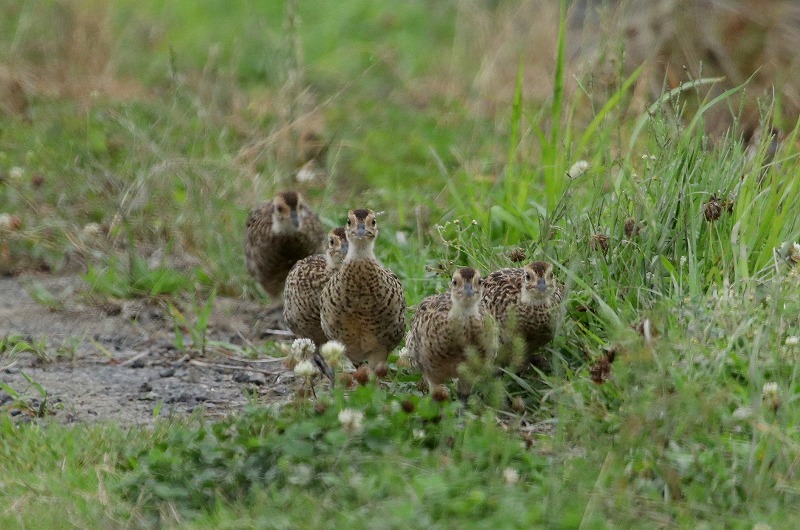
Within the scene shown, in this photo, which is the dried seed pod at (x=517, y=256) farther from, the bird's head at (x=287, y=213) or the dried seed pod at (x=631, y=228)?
the bird's head at (x=287, y=213)

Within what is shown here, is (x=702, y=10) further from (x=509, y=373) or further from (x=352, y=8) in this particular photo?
(x=509, y=373)

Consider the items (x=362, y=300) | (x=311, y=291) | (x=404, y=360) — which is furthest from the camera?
(x=311, y=291)

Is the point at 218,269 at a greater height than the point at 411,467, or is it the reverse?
the point at 411,467

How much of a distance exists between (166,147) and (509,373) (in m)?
3.66

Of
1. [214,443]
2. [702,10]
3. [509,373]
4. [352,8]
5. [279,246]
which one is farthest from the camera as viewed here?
[352,8]

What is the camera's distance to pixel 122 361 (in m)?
6.82

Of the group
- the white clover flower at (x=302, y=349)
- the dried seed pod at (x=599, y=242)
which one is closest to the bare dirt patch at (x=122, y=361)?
the white clover flower at (x=302, y=349)

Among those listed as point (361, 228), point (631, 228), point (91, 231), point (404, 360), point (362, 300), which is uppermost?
point (361, 228)

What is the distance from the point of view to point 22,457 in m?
5.20

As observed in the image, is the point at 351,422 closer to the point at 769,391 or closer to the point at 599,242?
the point at 769,391

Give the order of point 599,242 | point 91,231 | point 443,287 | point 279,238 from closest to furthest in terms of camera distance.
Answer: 1. point 599,242
2. point 443,287
3. point 279,238
4. point 91,231

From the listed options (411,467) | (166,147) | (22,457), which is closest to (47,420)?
(22,457)

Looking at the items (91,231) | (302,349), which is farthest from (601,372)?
(91,231)

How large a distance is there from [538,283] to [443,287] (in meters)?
1.20
